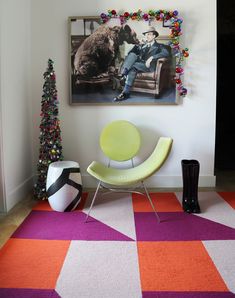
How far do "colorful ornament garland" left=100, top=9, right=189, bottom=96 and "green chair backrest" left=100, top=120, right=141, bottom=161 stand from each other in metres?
0.88

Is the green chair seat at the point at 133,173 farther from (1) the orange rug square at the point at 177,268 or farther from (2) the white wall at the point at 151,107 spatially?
(2) the white wall at the point at 151,107

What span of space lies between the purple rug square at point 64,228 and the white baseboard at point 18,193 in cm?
31

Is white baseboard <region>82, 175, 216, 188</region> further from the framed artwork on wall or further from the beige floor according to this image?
the framed artwork on wall

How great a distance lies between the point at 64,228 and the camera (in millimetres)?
2307

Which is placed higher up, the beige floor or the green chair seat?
the green chair seat

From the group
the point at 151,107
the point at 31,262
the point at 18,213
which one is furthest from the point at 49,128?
the point at 31,262

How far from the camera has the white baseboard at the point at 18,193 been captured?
9.05 feet

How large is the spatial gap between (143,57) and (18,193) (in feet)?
7.14

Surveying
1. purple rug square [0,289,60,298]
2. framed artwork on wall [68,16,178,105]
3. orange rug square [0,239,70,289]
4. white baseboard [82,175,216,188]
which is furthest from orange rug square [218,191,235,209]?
purple rug square [0,289,60,298]

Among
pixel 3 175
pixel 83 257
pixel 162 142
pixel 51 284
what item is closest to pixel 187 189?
pixel 162 142

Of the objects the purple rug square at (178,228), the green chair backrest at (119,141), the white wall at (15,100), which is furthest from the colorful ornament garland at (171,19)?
the purple rug square at (178,228)

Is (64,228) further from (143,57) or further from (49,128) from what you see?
(143,57)

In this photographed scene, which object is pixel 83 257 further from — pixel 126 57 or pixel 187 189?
pixel 126 57

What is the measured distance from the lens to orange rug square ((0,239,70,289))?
157cm
